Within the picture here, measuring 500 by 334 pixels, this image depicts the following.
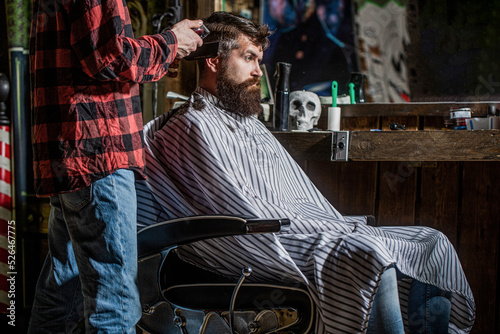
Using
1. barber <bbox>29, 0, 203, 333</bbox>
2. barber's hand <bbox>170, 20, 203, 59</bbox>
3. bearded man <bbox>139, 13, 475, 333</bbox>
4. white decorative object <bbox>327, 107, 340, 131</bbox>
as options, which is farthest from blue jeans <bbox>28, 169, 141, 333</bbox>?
white decorative object <bbox>327, 107, 340, 131</bbox>

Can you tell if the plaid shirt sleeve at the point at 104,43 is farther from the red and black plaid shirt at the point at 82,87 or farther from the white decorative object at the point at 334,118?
the white decorative object at the point at 334,118

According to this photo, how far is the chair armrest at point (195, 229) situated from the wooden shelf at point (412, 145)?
2.66ft

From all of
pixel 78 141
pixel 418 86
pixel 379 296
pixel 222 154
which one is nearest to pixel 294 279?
pixel 379 296

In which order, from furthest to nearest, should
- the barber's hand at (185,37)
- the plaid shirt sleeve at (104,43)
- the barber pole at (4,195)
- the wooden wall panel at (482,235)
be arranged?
the barber pole at (4,195) < the wooden wall panel at (482,235) < the barber's hand at (185,37) < the plaid shirt sleeve at (104,43)

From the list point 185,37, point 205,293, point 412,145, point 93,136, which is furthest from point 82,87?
point 412,145

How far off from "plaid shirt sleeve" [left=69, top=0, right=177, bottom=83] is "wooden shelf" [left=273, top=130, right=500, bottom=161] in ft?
3.18

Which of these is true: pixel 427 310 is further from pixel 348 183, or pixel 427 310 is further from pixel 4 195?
pixel 4 195

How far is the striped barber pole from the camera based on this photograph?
235cm

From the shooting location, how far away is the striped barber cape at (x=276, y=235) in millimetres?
1139

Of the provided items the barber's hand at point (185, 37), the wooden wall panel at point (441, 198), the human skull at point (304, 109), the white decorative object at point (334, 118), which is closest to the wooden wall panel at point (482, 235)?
the wooden wall panel at point (441, 198)

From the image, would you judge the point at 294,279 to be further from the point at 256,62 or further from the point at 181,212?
the point at 256,62

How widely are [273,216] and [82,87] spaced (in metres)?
0.72

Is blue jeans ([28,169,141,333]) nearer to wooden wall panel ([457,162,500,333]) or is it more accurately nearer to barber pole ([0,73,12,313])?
barber pole ([0,73,12,313])

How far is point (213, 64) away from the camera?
1.77 meters
